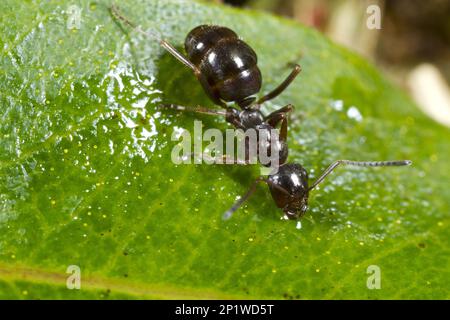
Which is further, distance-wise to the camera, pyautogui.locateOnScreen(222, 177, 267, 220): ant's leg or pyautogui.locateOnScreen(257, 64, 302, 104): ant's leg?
pyautogui.locateOnScreen(257, 64, 302, 104): ant's leg

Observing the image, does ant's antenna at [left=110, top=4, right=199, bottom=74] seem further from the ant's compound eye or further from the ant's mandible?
the ant's compound eye

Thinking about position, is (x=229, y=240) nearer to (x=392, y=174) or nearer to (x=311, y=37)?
(x=392, y=174)

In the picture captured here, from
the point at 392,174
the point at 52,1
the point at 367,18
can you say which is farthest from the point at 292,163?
the point at 367,18

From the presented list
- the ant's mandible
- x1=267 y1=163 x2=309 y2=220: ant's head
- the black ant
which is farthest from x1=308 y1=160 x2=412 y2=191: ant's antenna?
the ant's mandible

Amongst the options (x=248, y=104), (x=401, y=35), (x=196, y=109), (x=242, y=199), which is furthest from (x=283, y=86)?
(x=401, y=35)

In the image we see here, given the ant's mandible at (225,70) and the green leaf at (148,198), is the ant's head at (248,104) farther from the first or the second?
the green leaf at (148,198)

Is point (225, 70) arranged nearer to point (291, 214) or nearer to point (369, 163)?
point (291, 214)

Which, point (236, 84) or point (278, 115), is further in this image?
point (278, 115)
